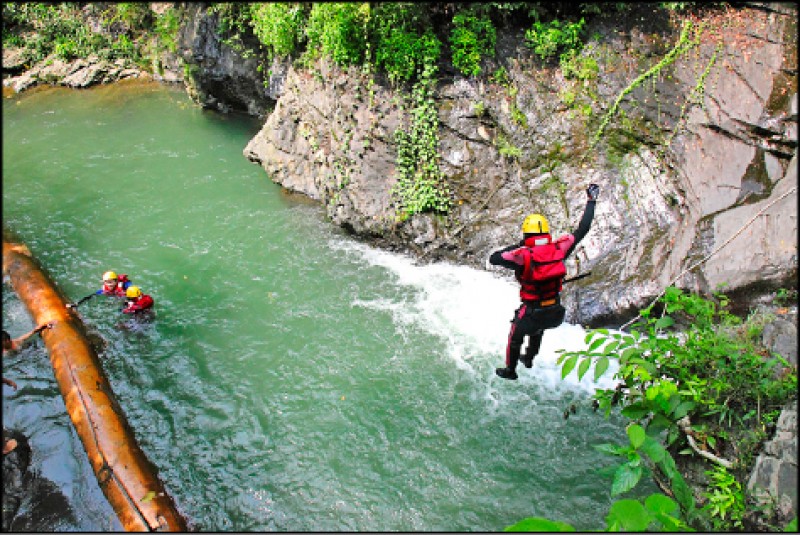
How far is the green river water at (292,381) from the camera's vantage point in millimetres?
6418

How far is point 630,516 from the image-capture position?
10.4 feet

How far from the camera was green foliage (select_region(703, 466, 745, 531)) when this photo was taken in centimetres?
480

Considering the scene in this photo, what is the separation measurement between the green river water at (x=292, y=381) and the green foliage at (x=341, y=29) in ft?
10.1

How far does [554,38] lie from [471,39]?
1318 mm

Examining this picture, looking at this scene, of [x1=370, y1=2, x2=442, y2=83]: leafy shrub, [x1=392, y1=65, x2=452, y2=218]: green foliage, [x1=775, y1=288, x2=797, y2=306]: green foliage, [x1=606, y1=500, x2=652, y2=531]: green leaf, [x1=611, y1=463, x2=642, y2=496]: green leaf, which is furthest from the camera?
[x1=392, y1=65, x2=452, y2=218]: green foliage

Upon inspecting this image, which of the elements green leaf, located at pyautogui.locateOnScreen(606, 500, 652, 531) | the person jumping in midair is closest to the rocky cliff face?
the person jumping in midair

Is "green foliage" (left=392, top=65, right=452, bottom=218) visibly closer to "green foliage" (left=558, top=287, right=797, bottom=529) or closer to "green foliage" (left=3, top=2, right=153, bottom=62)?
"green foliage" (left=558, top=287, right=797, bottom=529)

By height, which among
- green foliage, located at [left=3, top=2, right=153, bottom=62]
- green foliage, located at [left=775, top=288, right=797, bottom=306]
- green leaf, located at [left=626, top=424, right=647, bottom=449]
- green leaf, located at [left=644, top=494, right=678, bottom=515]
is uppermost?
→ green foliage, located at [left=3, top=2, right=153, bottom=62]

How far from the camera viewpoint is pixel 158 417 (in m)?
7.54

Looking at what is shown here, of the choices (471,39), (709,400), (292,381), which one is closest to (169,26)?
(471,39)

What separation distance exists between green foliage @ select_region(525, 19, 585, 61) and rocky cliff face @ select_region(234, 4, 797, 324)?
21 cm

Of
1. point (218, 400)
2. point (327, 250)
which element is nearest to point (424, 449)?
point (218, 400)

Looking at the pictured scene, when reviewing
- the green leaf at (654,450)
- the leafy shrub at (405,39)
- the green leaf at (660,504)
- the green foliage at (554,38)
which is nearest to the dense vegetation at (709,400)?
the green leaf at (654,450)

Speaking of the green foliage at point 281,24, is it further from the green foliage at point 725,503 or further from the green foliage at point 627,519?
the green foliage at point 627,519
